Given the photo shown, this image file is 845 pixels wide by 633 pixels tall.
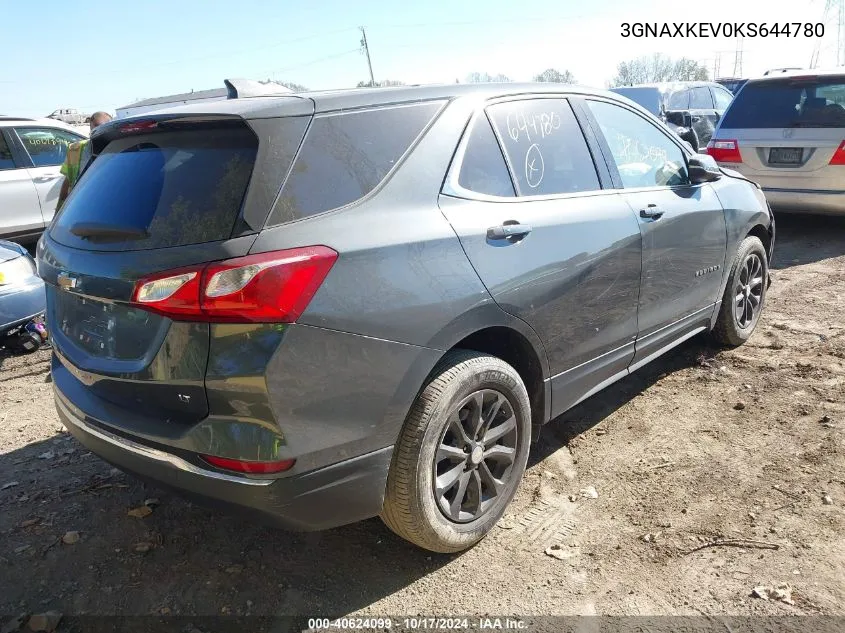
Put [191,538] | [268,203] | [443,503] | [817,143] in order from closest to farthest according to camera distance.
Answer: [268,203] < [443,503] < [191,538] < [817,143]

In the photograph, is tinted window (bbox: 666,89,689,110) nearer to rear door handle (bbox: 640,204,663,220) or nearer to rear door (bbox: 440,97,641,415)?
rear door handle (bbox: 640,204,663,220)

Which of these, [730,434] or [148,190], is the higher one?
[148,190]

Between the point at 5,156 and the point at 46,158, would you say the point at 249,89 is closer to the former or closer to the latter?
the point at 5,156

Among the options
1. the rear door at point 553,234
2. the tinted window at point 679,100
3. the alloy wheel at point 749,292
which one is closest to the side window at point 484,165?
the rear door at point 553,234

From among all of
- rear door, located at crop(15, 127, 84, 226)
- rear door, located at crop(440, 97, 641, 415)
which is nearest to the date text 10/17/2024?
rear door, located at crop(440, 97, 641, 415)

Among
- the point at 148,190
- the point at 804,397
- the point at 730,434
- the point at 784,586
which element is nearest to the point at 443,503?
the point at 784,586

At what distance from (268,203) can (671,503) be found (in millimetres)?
2148

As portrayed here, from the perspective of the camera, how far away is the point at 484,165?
2.71 meters

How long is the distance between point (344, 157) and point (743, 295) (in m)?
3.44

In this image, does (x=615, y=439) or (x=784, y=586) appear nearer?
(x=784, y=586)

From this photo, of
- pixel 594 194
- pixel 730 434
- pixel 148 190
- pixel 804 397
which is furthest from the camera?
pixel 804 397

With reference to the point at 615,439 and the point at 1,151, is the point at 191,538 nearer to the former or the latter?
the point at 615,439

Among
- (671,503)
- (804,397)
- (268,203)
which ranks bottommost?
(804,397)

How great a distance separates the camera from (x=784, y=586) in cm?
241
